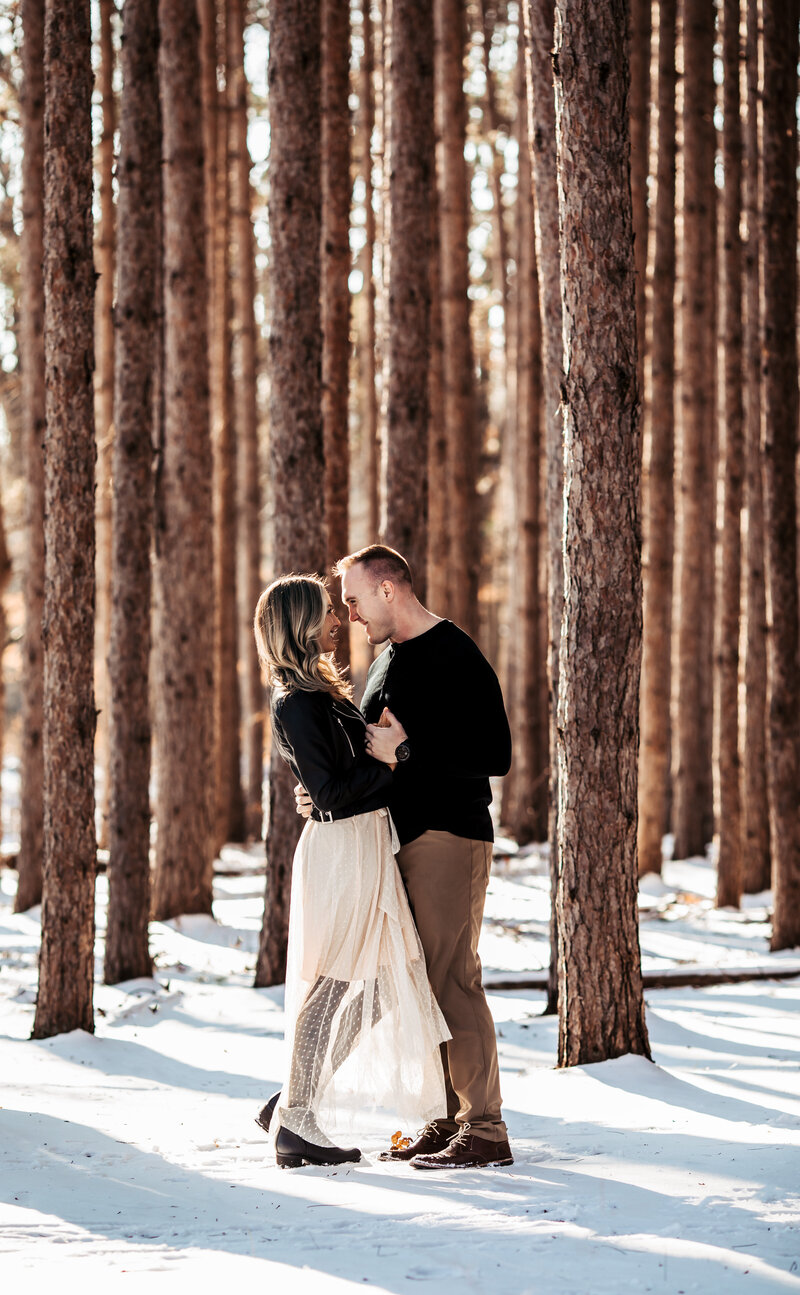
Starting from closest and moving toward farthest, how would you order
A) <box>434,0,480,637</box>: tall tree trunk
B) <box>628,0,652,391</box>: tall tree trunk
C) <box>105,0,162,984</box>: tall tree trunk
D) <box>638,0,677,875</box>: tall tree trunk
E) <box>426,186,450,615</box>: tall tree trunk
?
<box>105,0,162,984</box>: tall tree trunk
<box>628,0,652,391</box>: tall tree trunk
<box>638,0,677,875</box>: tall tree trunk
<box>426,186,450,615</box>: tall tree trunk
<box>434,0,480,637</box>: tall tree trunk

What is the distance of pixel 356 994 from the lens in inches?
163

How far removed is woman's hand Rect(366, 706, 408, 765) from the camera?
407 cm

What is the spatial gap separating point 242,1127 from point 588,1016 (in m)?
1.48

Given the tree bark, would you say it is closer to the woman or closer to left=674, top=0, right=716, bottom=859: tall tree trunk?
left=674, top=0, right=716, bottom=859: tall tree trunk

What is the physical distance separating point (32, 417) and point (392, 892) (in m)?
7.07

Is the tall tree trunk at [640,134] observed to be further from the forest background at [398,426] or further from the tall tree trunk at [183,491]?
the tall tree trunk at [183,491]

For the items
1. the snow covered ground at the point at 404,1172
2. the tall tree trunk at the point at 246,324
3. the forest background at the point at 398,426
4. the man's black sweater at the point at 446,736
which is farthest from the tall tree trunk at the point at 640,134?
the man's black sweater at the point at 446,736

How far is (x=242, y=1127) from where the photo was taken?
16.0ft

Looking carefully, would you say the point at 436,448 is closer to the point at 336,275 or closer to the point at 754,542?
the point at 336,275

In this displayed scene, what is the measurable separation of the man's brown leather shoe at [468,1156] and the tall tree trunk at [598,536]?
121cm

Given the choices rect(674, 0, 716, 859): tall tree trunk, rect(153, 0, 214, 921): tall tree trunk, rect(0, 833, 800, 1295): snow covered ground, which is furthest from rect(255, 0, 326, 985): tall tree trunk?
rect(674, 0, 716, 859): tall tree trunk

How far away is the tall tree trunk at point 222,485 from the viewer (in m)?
13.8

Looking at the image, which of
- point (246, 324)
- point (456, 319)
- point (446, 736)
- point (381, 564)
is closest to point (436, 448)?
point (456, 319)

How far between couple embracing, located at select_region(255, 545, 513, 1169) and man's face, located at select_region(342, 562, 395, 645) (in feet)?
0.32
